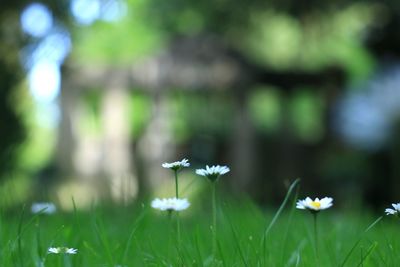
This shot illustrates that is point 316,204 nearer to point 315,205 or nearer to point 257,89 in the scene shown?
point 315,205

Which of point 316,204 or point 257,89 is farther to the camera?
point 257,89

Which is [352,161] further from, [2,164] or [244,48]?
[2,164]

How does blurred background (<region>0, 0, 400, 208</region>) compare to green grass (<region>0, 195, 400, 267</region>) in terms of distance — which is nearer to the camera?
green grass (<region>0, 195, 400, 267</region>)

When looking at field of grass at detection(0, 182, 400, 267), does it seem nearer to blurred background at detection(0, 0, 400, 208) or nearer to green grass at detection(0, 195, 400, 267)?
green grass at detection(0, 195, 400, 267)

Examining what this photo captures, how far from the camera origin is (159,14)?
11031 mm

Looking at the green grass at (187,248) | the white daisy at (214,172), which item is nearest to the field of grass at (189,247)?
the green grass at (187,248)

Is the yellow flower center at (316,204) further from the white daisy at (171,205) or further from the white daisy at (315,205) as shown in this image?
the white daisy at (171,205)

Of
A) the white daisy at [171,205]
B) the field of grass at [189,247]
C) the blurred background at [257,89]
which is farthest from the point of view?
the blurred background at [257,89]

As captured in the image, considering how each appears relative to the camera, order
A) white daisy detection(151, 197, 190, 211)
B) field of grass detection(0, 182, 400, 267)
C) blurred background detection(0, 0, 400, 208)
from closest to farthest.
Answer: white daisy detection(151, 197, 190, 211) < field of grass detection(0, 182, 400, 267) < blurred background detection(0, 0, 400, 208)

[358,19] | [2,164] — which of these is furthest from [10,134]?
[358,19]

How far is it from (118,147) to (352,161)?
476cm

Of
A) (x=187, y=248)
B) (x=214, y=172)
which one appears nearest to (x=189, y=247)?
(x=187, y=248)

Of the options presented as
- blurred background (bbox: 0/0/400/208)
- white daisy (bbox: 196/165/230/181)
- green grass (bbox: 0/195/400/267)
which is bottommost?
green grass (bbox: 0/195/400/267)

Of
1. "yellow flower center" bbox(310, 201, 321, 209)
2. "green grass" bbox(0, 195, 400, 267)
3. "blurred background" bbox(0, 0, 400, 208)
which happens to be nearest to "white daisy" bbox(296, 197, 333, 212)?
"yellow flower center" bbox(310, 201, 321, 209)
